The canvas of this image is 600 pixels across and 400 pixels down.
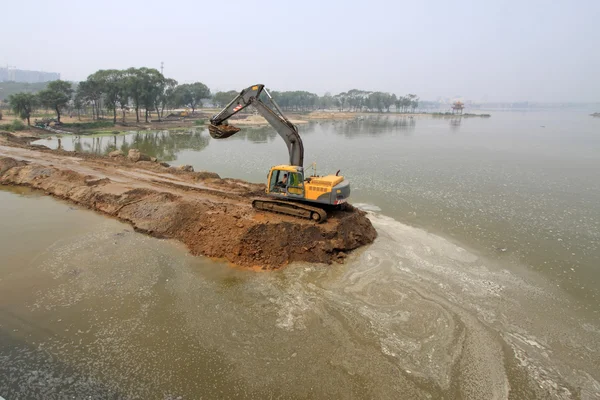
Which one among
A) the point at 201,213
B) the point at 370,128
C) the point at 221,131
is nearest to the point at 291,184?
the point at 201,213

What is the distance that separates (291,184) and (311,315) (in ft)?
16.6

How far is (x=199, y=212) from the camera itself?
13.0 m

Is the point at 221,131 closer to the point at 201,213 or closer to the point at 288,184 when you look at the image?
the point at 201,213

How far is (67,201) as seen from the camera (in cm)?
1634

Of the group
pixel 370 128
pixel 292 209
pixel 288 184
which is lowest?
pixel 292 209

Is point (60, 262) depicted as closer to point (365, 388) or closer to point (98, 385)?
point (98, 385)

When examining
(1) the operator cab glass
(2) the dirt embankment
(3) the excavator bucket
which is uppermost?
(3) the excavator bucket

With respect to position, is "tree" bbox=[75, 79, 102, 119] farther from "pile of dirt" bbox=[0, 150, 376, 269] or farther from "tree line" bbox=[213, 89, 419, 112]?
"tree line" bbox=[213, 89, 419, 112]

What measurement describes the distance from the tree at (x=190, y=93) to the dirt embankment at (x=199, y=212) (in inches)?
2279

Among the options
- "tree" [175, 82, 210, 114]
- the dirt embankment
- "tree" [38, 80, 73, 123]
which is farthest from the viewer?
"tree" [175, 82, 210, 114]

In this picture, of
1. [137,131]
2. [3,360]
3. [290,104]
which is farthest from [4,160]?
[290,104]

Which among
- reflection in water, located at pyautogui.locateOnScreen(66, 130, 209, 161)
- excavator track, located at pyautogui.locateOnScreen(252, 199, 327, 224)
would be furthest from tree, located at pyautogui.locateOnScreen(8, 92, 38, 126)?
excavator track, located at pyautogui.locateOnScreen(252, 199, 327, 224)

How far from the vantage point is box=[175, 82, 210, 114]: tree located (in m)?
75.1

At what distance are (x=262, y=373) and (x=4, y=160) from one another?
2207cm
